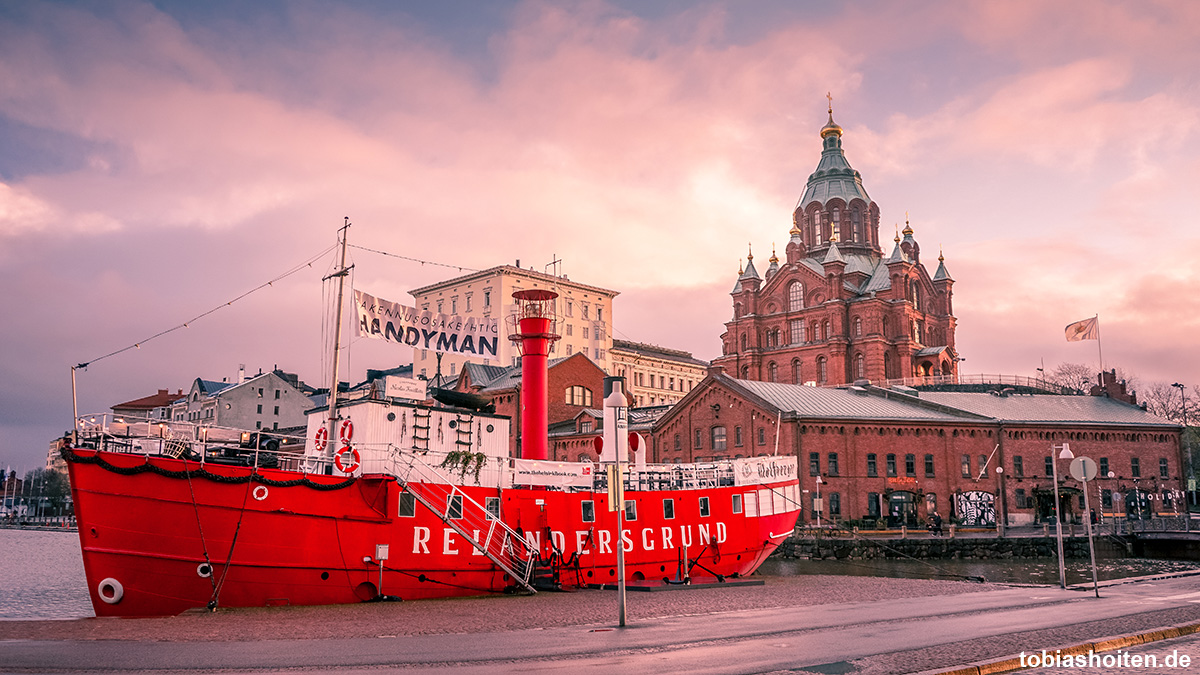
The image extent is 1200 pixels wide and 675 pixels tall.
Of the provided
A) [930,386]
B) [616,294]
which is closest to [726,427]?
[930,386]

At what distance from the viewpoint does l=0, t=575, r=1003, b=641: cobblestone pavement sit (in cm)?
1733

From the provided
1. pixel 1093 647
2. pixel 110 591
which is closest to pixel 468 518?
pixel 110 591

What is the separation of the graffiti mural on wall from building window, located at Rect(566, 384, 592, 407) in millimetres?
30372

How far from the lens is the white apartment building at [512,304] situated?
111250 millimetres

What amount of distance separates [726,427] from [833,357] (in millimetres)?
26688

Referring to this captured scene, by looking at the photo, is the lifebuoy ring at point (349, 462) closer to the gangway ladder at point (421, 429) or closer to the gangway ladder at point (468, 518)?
the gangway ladder at point (468, 518)

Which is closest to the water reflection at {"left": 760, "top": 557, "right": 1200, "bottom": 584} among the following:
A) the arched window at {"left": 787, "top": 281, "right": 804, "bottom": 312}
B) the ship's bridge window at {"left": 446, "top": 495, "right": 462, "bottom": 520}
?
the ship's bridge window at {"left": 446, "top": 495, "right": 462, "bottom": 520}

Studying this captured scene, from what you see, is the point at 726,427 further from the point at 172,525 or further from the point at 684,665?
the point at 684,665

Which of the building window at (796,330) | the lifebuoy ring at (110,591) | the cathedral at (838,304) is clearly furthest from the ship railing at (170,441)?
the building window at (796,330)

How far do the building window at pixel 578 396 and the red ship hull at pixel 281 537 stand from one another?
46544 millimetres

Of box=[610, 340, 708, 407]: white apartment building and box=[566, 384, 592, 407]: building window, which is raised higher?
box=[610, 340, 708, 407]: white apartment building

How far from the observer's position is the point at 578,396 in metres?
77.1

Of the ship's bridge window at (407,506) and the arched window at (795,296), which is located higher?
the arched window at (795,296)

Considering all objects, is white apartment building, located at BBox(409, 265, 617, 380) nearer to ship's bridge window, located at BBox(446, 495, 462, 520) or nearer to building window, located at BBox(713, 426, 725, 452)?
building window, located at BBox(713, 426, 725, 452)
